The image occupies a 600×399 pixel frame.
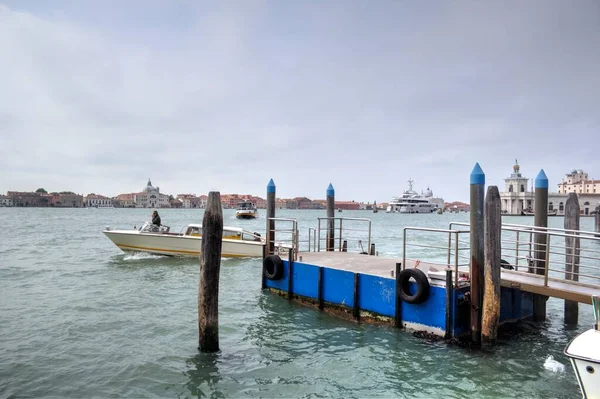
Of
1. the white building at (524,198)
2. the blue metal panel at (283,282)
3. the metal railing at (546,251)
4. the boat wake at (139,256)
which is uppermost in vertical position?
the white building at (524,198)

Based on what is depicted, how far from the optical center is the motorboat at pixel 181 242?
24.3 metres

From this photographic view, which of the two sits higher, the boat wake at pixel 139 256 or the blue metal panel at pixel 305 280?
the blue metal panel at pixel 305 280

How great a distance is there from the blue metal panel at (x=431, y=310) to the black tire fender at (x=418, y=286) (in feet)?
0.45

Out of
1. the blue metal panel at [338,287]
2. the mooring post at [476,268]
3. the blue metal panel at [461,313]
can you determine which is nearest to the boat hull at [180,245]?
the blue metal panel at [338,287]

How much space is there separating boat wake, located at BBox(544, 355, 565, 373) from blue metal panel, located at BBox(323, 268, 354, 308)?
182 inches

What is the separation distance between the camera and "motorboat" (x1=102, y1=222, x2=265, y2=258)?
24328mm

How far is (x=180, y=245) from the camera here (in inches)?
961

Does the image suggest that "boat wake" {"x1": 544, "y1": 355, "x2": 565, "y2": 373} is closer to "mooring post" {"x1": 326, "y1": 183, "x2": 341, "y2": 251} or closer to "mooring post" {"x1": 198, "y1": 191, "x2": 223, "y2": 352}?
"mooring post" {"x1": 198, "y1": 191, "x2": 223, "y2": 352}

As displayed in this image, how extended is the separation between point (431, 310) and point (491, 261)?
183 cm

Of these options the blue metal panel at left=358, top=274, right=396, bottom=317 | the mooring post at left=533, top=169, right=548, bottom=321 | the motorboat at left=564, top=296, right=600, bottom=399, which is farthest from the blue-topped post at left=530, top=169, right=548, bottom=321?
the motorboat at left=564, top=296, right=600, bottom=399

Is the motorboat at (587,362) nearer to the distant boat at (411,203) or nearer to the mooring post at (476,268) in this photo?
the mooring post at (476,268)

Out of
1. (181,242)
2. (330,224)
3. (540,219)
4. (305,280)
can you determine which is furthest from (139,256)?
(540,219)

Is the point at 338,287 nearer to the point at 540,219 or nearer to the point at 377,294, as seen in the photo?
the point at 377,294

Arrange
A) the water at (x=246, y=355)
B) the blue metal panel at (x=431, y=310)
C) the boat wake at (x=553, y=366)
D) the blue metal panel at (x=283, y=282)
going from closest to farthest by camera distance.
→ 1. the water at (x=246, y=355)
2. the boat wake at (x=553, y=366)
3. the blue metal panel at (x=431, y=310)
4. the blue metal panel at (x=283, y=282)
